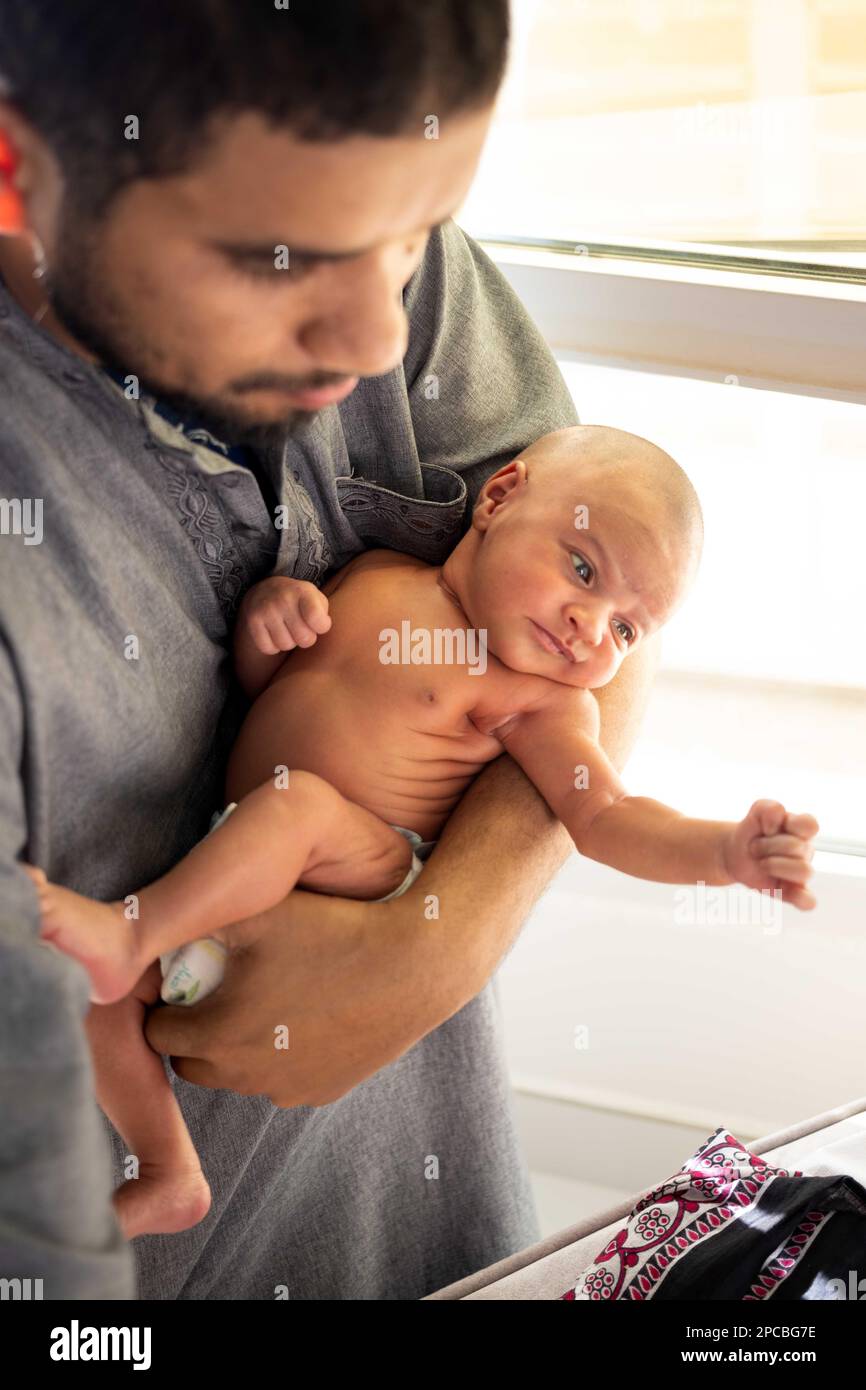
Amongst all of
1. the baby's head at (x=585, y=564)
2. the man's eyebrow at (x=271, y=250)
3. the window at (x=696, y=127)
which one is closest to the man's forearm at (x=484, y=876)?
the baby's head at (x=585, y=564)

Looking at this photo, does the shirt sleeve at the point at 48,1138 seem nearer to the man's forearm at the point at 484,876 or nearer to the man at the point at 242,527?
the man at the point at 242,527

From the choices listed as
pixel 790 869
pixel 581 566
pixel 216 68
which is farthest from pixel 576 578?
pixel 216 68

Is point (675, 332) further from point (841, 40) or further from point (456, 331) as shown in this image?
point (456, 331)

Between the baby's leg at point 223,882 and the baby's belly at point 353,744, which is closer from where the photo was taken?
the baby's leg at point 223,882

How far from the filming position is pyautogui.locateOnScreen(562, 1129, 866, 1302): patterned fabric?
41.9 inches

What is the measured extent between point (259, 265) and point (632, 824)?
0.54 meters

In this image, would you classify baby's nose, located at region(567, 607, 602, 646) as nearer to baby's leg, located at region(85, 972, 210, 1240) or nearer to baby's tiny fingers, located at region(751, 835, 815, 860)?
baby's tiny fingers, located at region(751, 835, 815, 860)

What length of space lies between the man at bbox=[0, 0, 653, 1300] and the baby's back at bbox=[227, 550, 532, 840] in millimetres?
43

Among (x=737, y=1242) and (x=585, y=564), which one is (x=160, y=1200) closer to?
(x=737, y=1242)

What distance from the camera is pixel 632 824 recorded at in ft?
3.52

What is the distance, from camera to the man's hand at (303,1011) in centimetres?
102

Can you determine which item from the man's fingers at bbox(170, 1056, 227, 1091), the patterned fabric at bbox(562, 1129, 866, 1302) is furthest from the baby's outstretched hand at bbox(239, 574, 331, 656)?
the patterned fabric at bbox(562, 1129, 866, 1302)

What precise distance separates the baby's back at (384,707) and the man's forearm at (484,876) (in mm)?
40
